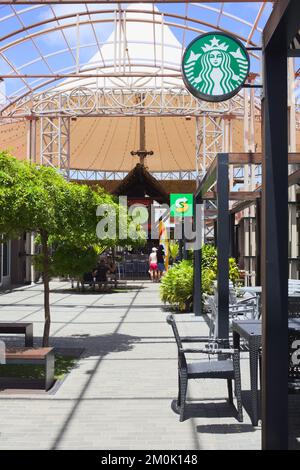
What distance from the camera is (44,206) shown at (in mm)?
7160

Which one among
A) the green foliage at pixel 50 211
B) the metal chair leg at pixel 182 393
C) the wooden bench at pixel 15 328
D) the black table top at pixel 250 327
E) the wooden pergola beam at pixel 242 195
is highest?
the wooden pergola beam at pixel 242 195

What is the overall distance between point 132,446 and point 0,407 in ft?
5.73

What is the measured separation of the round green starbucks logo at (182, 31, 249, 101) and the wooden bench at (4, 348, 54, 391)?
2972mm

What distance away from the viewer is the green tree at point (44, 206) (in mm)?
6945

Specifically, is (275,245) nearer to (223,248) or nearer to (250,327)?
(250,327)

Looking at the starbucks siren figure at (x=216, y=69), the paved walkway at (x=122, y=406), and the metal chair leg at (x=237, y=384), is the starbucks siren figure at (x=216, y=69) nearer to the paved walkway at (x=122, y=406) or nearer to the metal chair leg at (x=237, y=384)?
the metal chair leg at (x=237, y=384)

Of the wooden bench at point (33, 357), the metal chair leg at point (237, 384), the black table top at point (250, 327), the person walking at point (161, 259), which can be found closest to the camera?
the black table top at point (250, 327)

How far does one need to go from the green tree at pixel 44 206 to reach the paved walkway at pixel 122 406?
129 centimetres

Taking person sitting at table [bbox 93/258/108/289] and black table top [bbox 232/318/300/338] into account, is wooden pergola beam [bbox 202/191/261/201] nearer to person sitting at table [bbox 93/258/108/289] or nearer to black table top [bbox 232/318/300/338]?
person sitting at table [bbox 93/258/108/289]

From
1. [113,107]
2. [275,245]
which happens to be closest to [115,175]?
[113,107]

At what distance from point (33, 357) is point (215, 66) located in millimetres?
3298

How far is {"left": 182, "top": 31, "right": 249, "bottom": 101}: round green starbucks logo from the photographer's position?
5.16 metres

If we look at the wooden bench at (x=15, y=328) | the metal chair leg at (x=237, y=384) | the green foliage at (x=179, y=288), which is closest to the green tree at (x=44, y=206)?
the wooden bench at (x=15, y=328)
